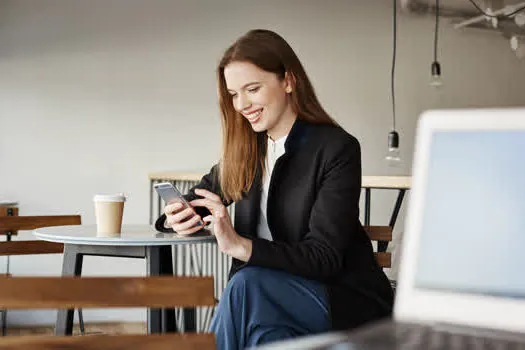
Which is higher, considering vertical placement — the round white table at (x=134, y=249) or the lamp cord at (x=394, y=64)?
the lamp cord at (x=394, y=64)

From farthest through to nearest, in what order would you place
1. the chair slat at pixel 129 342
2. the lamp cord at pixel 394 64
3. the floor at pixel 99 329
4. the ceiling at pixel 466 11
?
the ceiling at pixel 466 11 < the lamp cord at pixel 394 64 < the floor at pixel 99 329 < the chair slat at pixel 129 342

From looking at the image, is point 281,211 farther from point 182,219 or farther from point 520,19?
point 520,19

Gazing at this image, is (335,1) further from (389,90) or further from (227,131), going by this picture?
(227,131)

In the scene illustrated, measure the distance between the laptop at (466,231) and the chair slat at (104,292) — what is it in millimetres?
461

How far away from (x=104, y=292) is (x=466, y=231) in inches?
24.1

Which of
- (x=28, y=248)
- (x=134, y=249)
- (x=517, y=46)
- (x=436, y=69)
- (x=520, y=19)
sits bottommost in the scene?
(x=28, y=248)

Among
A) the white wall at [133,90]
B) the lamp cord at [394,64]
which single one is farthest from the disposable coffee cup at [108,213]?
the lamp cord at [394,64]

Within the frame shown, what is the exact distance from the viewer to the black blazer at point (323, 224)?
6.46ft

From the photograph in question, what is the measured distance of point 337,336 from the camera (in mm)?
657

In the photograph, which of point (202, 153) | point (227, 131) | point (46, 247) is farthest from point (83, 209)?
point (227, 131)

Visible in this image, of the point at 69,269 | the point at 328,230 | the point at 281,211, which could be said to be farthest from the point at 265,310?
the point at 69,269

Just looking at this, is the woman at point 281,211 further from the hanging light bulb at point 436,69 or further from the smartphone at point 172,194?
Result: the hanging light bulb at point 436,69

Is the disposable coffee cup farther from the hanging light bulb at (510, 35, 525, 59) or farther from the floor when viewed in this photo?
the hanging light bulb at (510, 35, 525, 59)

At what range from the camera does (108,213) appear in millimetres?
2582
